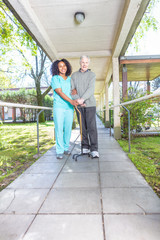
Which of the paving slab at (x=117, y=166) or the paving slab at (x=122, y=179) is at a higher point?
the paving slab at (x=117, y=166)

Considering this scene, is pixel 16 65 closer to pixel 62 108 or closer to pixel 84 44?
pixel 84 44

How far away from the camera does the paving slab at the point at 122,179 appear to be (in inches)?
68.6

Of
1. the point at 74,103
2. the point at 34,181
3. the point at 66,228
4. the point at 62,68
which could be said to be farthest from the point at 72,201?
the point at 62,68

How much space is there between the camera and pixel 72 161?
2.63m

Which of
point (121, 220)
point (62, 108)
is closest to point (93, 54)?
point (62, 108)

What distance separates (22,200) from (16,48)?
8.24 meters

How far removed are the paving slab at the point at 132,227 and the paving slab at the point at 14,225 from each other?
0.51 m

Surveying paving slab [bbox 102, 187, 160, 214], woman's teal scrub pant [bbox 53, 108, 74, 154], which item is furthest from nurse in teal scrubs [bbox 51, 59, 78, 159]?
paving slab [bbox 102, 187, 160, 214]

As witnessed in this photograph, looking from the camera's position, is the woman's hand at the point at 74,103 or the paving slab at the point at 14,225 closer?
the paving slab at the point at 14,225

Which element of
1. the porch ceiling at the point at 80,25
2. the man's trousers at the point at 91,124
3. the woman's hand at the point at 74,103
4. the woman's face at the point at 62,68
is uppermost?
→ the porch ceiling at the point at 80,25

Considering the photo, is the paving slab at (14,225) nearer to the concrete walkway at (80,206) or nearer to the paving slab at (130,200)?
the concrete walkway at (80,206)

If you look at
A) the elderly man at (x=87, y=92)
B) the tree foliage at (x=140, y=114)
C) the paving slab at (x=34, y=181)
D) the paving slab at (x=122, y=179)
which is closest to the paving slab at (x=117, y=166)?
the paving slab at (x=122, y=179)

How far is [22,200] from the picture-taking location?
1.48 meters

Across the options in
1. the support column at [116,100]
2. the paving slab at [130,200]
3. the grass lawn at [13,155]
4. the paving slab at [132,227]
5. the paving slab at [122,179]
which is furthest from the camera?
the support column at [116,100]
